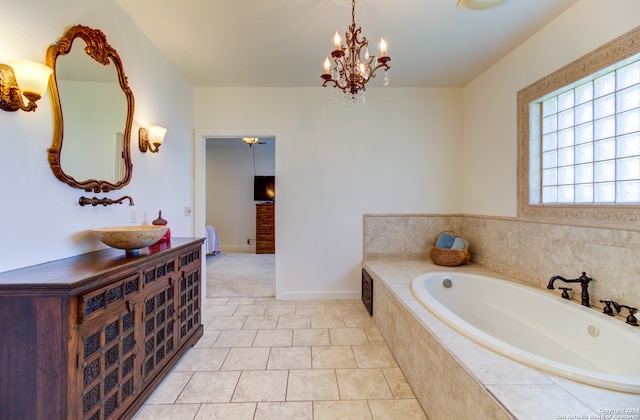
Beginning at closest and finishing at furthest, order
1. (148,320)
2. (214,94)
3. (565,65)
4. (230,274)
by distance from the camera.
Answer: (148,320) < (565,65) < (214,94) < (230,274)

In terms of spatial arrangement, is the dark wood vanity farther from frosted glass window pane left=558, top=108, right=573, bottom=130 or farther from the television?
the television

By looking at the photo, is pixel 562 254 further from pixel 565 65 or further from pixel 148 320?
pixel 148 320

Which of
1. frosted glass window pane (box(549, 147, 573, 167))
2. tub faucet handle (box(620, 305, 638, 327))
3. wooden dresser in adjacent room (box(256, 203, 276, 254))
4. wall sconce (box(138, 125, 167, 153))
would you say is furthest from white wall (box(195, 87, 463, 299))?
wooden dresser in adjacent room (box(256, 203, 276, 254))

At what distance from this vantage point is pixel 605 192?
189 cm

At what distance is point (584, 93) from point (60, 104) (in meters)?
3.37

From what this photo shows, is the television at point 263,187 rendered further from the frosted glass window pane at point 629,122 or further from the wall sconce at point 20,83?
the frosted glass window pane at point 629,122

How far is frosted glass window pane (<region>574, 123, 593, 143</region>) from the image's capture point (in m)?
2.00

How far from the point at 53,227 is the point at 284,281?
7.67ft

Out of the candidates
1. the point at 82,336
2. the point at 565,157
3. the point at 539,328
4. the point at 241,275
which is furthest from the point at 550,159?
the point at 241,275

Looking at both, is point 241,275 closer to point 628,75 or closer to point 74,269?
point 74,269

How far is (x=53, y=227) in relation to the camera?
4.90 ft

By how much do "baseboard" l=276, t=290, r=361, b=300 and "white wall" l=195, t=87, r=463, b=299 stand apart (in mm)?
12

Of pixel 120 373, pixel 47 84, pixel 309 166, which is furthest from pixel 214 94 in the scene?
pixel 120 373

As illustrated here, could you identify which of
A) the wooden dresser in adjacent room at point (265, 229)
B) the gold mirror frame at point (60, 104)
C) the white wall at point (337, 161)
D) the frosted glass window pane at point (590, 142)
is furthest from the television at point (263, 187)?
the frosted glass window pane at point (590, 142)
